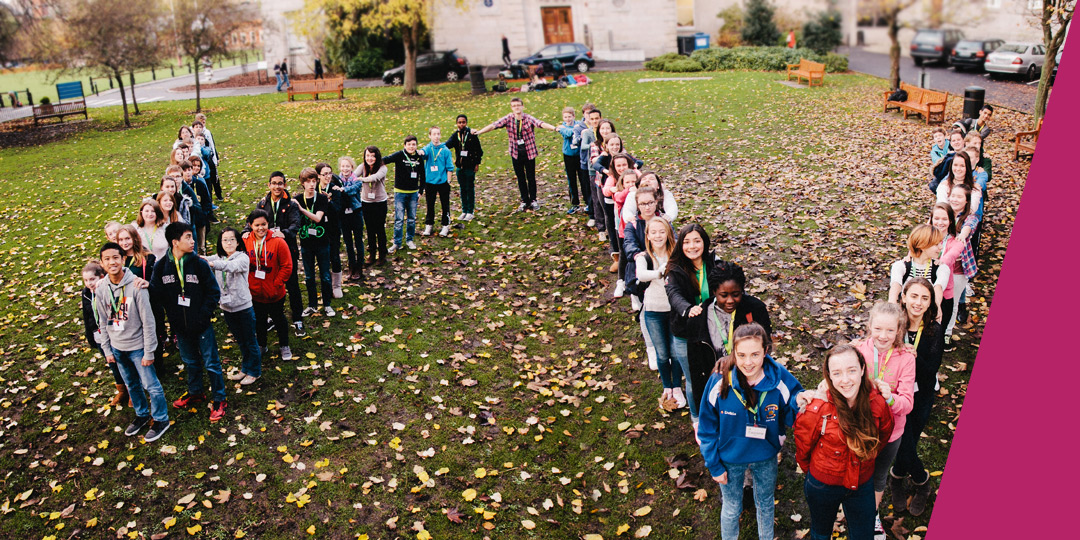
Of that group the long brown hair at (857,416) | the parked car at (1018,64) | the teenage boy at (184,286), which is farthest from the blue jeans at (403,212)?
the parked car at (1018,64)

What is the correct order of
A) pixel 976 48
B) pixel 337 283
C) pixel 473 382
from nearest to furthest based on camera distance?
pixel 473 382
pixel 976 48
pixel 337 283

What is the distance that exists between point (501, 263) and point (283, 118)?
18.1 metres

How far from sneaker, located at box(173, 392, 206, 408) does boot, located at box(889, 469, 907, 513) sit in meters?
6.49

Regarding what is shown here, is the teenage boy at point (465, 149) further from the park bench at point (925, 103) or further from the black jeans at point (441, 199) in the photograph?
the park bench at point (925, 103)

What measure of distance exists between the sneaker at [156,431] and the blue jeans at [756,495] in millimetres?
5343

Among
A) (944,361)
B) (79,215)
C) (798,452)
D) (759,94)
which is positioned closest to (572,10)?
(759,94)

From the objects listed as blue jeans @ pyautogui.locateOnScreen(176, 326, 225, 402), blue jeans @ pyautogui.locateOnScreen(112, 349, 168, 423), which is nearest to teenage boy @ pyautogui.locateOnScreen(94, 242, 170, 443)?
blue jeans @ pyautogui.locateOnScreen(112, 349, 168, 423)

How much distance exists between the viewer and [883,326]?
4602 mm

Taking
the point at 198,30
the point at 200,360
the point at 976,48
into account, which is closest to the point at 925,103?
the point at 976,48

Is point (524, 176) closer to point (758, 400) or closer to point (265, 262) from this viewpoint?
point (265, 262)

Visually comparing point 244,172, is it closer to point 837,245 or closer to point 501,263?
point 501,263

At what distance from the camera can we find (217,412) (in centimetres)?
722

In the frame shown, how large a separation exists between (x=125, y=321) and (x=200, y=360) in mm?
916

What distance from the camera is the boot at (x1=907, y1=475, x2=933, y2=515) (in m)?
5.39
